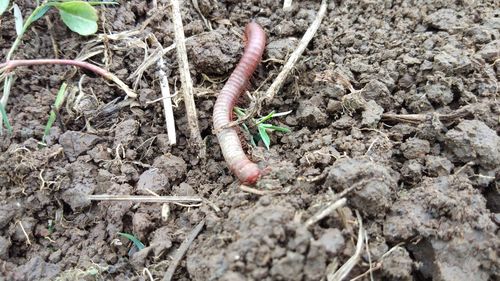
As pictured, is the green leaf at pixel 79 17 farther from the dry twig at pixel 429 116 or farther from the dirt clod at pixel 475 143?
the dirt clod at pixel 475 143

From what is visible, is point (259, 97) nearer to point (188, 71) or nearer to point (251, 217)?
point (188, 71)

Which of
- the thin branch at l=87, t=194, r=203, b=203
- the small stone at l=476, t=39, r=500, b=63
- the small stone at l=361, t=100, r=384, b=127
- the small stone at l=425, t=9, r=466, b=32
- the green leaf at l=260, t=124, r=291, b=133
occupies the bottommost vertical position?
the thin branch at l=87, t=194, r=203, b=203

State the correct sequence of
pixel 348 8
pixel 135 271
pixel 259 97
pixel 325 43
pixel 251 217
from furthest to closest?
pixel 348 8 < pixel 325 43 < pixel 259 97 < pixel 135 271 < pixel 251 217

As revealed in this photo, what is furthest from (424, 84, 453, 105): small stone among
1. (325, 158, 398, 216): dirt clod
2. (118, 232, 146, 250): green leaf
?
(118, 232, 146, 250): green leaf

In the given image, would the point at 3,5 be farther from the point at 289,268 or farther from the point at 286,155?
the point at 289,268

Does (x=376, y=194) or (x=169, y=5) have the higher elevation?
(x=169, y=5)

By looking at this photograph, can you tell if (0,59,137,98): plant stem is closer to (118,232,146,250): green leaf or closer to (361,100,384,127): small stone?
(118,232,146,250): green leaf

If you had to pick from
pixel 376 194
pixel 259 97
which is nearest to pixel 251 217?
pixel 376 194
